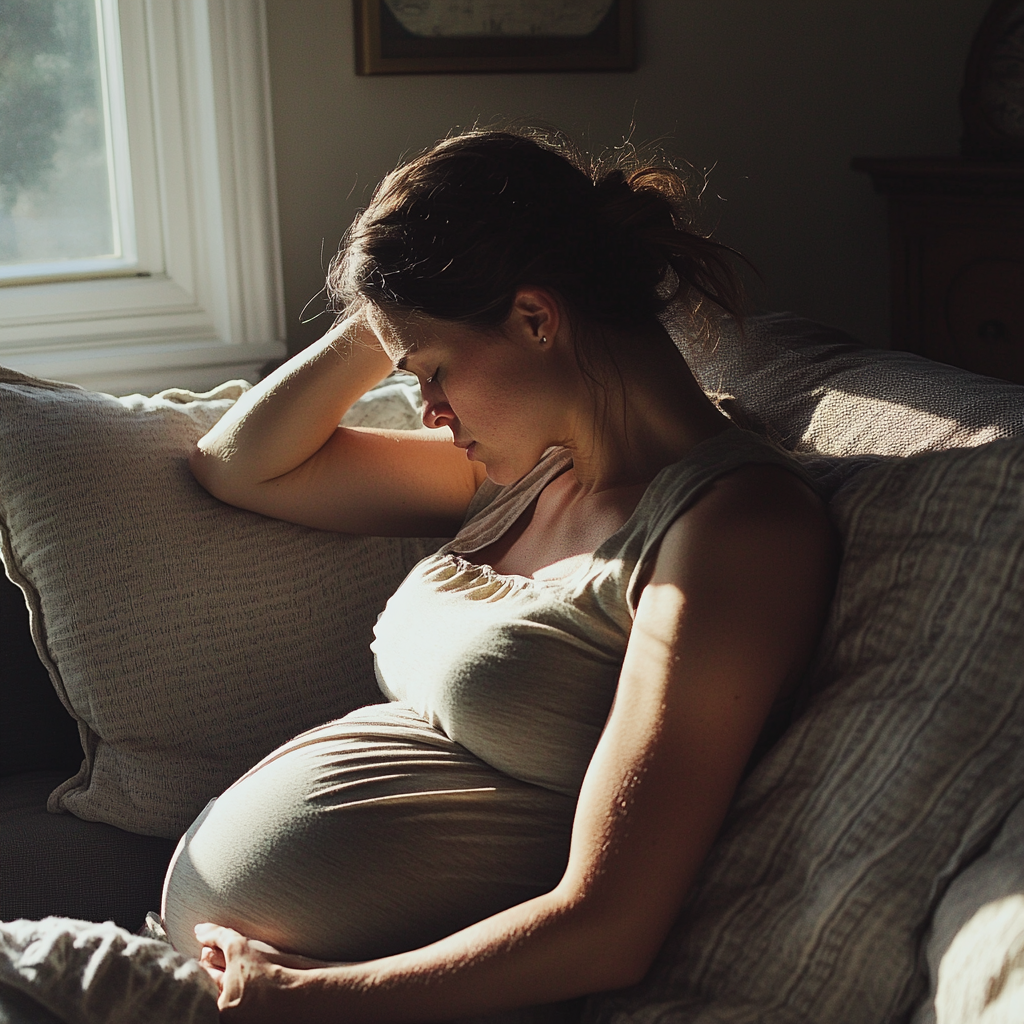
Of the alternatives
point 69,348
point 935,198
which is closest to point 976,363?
point 935,198

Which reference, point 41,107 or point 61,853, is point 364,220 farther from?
point 41,107

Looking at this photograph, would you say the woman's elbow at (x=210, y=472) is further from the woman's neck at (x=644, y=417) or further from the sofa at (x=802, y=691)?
the woman's neck at (x=644, y=417)

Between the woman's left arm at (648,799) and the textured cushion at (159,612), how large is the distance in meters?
0.41

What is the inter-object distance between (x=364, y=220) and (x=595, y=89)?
1030mm

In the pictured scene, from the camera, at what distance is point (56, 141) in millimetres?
1941

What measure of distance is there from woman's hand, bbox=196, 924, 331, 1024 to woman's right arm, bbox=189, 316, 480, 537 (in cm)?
53

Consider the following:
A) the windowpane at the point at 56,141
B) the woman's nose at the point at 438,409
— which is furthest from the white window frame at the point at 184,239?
the woman's nose at the point at 438,409

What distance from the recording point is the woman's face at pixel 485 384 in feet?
3.80

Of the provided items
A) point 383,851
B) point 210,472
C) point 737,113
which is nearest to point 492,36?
point 737,113

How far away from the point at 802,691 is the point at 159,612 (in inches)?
29.1

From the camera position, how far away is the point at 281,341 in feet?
6.55

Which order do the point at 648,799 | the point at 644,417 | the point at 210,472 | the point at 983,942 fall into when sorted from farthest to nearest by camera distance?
the point at 210,472 → the point at 644,417 → the point at 648,799 → the point at 983,942

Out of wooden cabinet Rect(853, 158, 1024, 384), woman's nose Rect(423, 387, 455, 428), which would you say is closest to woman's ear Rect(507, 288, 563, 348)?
woman's nose Rect(423, 387, 455, 428)

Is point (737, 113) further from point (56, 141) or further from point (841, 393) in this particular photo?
point (56, 141)
